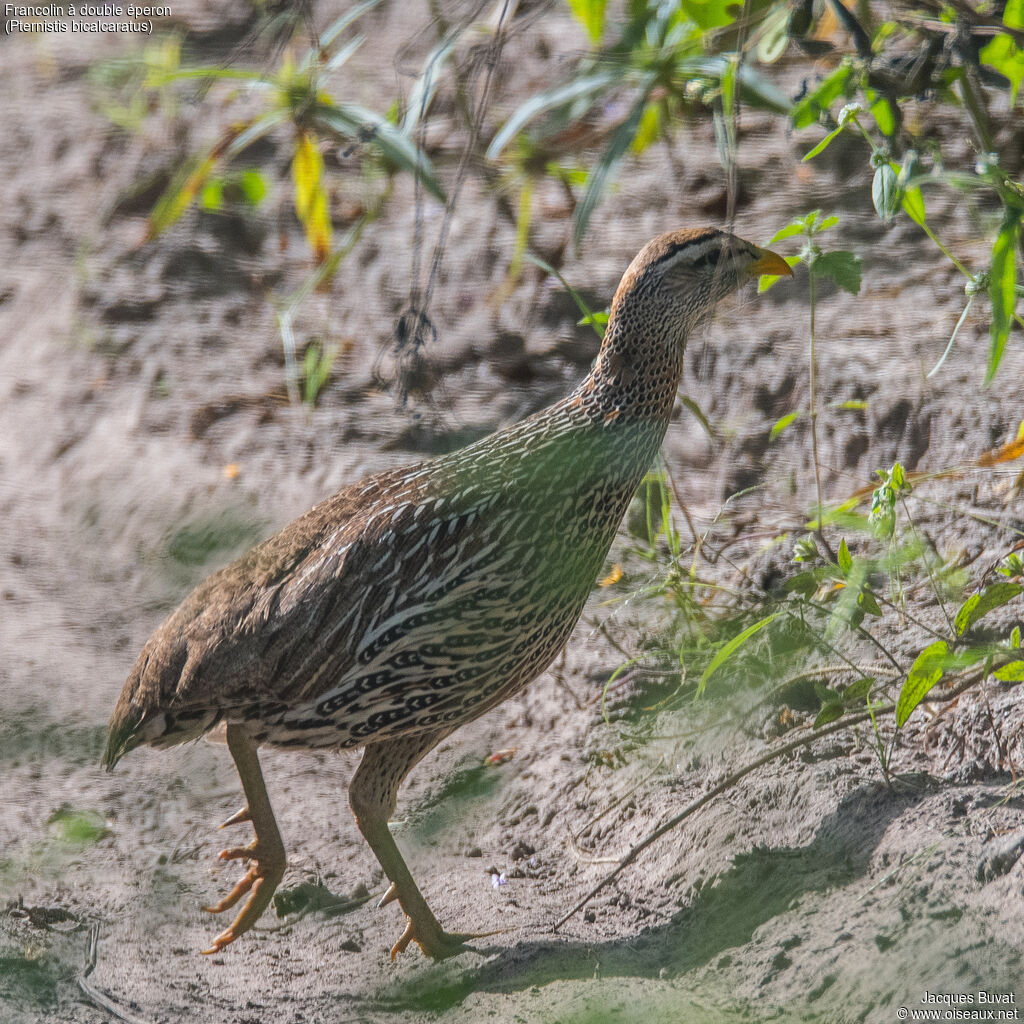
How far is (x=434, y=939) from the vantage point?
3557mm

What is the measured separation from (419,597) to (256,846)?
1009 mm

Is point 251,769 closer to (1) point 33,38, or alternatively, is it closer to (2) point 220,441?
(2) point 220,441

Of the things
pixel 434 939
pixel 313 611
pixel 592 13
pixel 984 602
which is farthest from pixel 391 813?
pixel 592 13

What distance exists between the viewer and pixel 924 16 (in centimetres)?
327

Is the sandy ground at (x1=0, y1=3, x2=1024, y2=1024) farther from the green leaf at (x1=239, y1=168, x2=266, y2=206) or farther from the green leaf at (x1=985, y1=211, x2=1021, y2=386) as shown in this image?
the green leaf at (x1=985, y1=211, x2=1021, y2=386)

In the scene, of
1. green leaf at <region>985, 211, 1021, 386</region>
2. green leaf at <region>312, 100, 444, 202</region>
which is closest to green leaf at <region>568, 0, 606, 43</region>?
green leaf at <region>312, 100, 444, 202</region>

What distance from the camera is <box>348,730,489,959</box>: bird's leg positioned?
3.59 m

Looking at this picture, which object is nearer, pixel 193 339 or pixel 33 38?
pixel 193 339

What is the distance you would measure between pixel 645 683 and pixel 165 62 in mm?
5757

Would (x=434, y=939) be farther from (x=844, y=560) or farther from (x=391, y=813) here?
(x=844, y=560)

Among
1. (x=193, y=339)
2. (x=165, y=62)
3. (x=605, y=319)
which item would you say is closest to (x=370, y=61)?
(x=165, y=62)

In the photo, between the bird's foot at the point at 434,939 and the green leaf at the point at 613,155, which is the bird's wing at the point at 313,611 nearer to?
the bird's foot at the point at 434,939

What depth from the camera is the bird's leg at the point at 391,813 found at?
3586 millimetres

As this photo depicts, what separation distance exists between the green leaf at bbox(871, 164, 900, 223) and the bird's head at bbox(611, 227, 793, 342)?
24.0 inches
